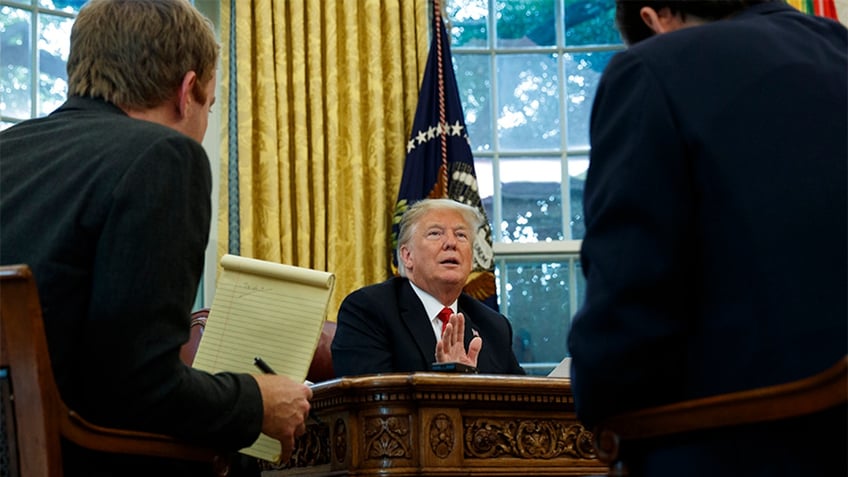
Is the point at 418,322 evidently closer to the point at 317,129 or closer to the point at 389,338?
the point at 389,338

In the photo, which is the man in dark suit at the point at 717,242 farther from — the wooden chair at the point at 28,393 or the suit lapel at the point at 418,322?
the suit lapel at the point at 418,322

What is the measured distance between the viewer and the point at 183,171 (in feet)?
6.48

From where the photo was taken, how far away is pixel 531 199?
6.43m

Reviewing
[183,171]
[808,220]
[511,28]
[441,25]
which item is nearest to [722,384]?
[808,220]

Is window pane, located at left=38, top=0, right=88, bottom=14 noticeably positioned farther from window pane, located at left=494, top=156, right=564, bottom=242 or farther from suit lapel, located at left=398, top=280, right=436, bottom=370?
suit lapel, located at left=398, top=280, right=436, bottom=370

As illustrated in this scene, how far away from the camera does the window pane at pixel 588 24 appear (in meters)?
6.67

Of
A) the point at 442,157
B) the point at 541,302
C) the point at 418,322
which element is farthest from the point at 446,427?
the point at 541,302

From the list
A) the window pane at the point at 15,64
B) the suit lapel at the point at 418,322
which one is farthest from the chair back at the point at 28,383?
the window pane at the point at 15,64

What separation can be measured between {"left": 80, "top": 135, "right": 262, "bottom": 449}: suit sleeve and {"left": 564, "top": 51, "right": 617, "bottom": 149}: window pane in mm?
4718

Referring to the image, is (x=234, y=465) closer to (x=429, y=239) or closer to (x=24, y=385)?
(x=24, y=385)

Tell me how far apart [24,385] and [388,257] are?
13.3 ft

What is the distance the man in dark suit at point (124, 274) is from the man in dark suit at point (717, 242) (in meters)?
0.65

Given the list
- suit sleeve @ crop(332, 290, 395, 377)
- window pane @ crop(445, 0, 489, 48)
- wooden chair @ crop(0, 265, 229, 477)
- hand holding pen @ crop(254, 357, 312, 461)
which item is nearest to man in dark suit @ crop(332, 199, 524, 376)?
suit sleeve @ crop(332, 290, 395, 377)

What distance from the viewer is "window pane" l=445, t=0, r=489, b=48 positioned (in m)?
6.52
